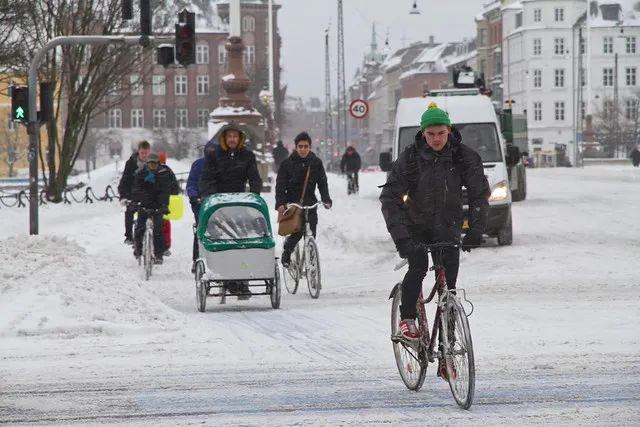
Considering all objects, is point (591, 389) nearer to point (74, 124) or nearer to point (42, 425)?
point (42, 425)

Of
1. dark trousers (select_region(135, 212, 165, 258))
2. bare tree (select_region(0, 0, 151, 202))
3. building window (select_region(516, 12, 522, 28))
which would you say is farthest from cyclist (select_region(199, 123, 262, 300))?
building window (select_region(516, 12, 522, 28))

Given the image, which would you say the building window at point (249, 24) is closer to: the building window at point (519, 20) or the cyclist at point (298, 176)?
the building window at point (519, 20)

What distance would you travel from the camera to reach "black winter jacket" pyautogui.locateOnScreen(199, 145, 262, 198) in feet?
52.6

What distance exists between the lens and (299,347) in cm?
1174

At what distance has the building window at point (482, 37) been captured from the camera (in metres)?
156

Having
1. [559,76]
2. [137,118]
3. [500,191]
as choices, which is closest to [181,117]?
[137,118]

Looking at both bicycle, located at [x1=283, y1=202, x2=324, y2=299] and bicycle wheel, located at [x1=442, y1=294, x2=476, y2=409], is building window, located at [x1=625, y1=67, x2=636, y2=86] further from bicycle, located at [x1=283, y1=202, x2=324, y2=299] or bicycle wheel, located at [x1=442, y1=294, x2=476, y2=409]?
bicycle wheel, located at [x1=442, y1=294, x2=476, y2=409]

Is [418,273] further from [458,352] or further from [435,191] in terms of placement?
[458,352]

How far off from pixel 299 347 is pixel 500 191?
11.8 meters

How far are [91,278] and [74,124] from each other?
3203 centimetres

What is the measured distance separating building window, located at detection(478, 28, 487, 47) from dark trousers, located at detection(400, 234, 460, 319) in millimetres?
148715

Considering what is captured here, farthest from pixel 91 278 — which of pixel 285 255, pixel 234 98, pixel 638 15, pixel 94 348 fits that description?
pixel 638 15

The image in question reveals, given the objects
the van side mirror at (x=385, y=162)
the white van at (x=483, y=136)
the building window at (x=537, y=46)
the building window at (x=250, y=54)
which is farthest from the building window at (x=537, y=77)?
the van side mirror at (x=385, y=162)

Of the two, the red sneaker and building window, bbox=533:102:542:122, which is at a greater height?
→ building window, bbox=533:102:542:122
